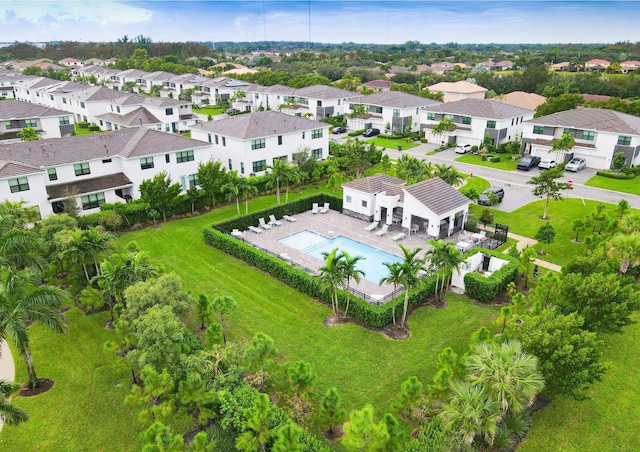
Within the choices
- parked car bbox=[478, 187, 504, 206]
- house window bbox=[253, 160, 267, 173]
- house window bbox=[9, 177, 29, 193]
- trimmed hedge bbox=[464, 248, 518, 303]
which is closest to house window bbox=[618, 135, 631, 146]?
parked car bbox=[478, 187, 504, 206]

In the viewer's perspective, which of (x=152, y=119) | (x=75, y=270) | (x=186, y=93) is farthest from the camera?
(x=186, y=93)

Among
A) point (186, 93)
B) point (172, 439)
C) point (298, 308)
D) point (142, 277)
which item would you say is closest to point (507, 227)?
point (298, 308)

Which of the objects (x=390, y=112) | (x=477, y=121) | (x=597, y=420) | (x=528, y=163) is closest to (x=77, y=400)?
(x=597, y=420)

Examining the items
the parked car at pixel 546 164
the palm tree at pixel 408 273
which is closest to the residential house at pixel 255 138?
the palm tree at pixel 408 273

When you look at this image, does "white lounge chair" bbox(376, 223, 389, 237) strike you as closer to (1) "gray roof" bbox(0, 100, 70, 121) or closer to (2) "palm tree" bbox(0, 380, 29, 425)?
(2) "palm tree" bbox(0, 380, 29, 425)

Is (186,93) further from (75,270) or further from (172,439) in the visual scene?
(172,439)

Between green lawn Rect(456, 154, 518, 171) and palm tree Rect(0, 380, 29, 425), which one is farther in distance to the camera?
green lawn Rect(456, 154, 518, 171)
